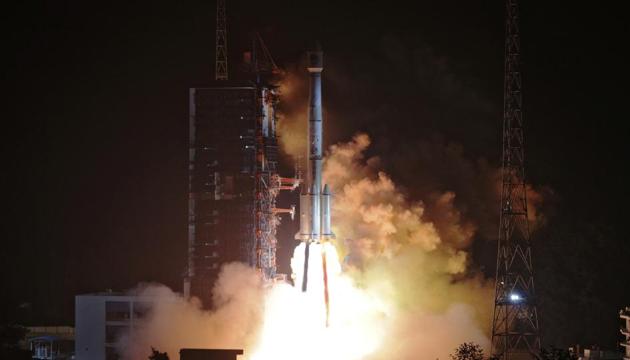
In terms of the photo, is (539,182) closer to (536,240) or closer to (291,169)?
(536,240)

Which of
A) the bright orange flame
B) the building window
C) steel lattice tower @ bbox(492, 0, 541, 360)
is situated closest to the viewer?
steel lattice tower @ bbox(492, 0, 541, 360)

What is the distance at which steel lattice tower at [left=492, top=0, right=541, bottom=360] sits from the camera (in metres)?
36.2

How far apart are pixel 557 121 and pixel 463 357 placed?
1436cm

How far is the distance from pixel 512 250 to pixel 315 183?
1076cm

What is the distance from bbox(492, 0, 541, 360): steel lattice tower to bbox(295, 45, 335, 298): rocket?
5778 mm

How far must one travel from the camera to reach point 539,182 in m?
43.8

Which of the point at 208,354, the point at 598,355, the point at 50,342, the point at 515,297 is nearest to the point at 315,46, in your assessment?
the point at 208,354

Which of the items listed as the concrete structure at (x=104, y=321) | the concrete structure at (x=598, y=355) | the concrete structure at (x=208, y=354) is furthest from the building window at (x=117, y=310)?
the concrete structure at (x=598, y=355)

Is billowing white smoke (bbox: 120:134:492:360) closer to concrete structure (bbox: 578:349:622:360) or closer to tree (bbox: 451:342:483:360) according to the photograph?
tree (bbox: 451:342:483:360)

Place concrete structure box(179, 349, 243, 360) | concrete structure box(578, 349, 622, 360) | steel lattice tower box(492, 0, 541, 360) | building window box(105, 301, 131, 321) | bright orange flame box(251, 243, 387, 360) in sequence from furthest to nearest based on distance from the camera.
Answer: building window box(105, 301, 131, 321), concrete structure box(578, 349, 622, 360), bright orange flame box(251, 243, 387, 360), steel lattice tower box(492, 0, 541, 360), concrete structure box(179, 349, 243, 360)

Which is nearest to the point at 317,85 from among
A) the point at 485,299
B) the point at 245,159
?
the point at 245,159

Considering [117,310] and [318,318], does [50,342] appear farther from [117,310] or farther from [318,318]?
[318,318]

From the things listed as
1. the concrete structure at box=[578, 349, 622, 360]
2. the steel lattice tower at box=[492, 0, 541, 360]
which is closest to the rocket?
the steel lattice tower at box=[492, 0, 541, 360]

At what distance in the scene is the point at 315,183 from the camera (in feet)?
119
